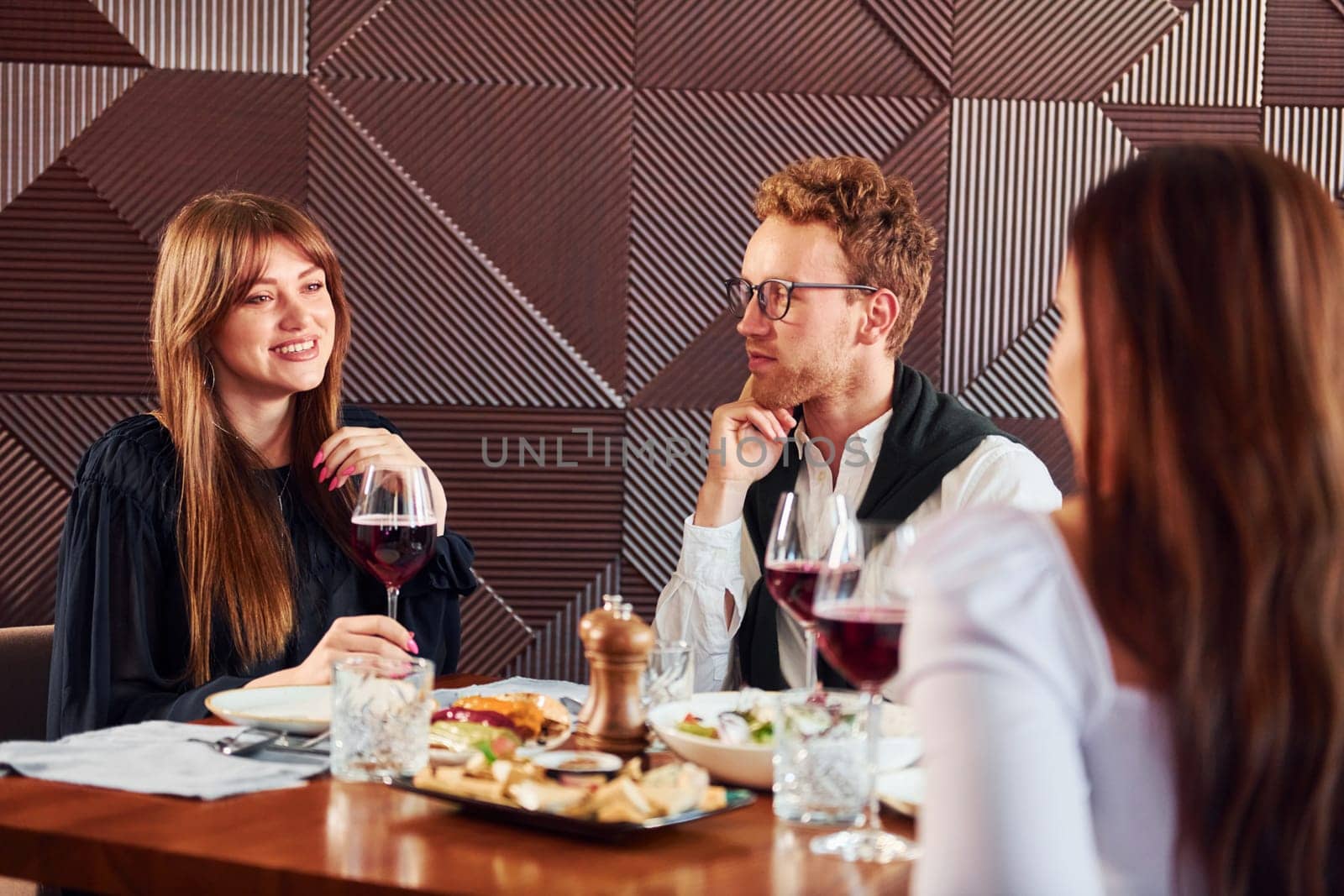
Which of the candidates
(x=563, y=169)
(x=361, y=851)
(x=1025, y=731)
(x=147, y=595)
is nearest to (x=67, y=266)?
(x=563, y=169)

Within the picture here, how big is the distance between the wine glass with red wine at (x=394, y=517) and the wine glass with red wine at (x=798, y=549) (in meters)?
0.56

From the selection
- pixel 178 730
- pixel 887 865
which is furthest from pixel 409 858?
pixel 178 730

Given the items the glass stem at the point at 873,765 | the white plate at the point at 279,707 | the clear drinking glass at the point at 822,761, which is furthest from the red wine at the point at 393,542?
the glass stem at the point at 873,765

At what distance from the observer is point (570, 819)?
1365 millimetres

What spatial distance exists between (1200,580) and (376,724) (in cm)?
99

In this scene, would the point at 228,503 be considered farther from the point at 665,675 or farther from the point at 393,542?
the point at 665,675

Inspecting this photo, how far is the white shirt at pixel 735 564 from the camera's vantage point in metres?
2.90

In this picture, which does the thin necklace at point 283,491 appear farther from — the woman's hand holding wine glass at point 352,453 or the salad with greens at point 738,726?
the salad with greens at point 738,726

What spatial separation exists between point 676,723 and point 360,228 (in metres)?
2.98

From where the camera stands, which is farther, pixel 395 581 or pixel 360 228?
pixel 360 228

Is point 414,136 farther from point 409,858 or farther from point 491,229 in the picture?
point 409,858

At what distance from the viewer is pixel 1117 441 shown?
1.07 metres

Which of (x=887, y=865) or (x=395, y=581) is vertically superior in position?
(x=395, y=581)

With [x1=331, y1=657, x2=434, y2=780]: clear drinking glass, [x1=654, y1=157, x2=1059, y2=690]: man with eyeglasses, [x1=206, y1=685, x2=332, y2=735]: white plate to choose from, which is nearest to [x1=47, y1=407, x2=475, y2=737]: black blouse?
[x1=206, y1=685, x2=332, y2=735]: white plate
